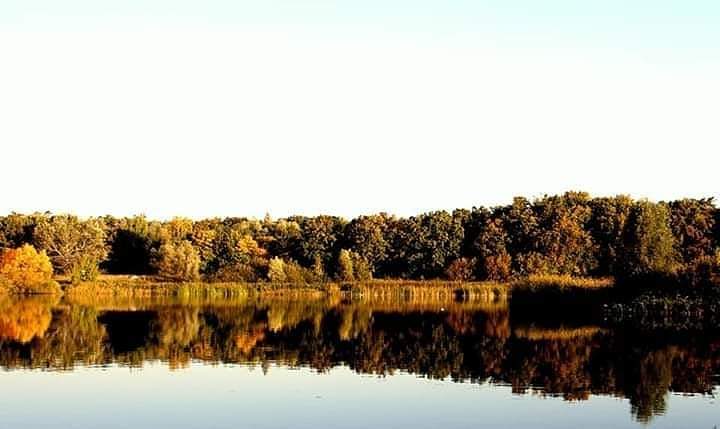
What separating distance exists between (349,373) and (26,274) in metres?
44.6

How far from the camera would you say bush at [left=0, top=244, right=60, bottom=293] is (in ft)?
201

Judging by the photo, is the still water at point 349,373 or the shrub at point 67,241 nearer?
the still water at point 349,373

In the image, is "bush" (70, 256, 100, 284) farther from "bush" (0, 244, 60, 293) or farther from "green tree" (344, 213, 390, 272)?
"green tree" (344, 213, 390, 272)

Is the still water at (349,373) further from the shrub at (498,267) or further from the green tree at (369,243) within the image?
the green tree at (369,243)

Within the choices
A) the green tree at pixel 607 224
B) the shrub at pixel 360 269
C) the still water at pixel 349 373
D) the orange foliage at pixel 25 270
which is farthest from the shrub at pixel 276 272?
the still water at pixel 349 373

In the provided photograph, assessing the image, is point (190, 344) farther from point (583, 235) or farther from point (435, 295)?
point (583, 235)

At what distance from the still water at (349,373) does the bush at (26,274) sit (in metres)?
23.4

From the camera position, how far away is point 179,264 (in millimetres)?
70625

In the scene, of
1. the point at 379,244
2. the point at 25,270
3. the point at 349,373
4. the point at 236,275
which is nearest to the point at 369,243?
the point at 379,244

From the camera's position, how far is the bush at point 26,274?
6122cm

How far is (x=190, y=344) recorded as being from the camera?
29219 mm

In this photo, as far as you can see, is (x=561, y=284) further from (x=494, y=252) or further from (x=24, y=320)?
(x=494, y=252)

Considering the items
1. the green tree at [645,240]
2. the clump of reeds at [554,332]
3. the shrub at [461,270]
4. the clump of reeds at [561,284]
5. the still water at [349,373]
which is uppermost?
the green tree at [645,240]

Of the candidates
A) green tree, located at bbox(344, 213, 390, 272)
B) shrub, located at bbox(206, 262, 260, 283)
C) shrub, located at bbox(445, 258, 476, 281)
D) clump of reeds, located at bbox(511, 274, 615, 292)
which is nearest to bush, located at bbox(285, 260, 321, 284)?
shrub, located at bbox(206, 262, 260, 283)
